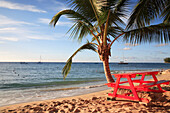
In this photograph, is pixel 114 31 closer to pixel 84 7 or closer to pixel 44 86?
pixel 84 7

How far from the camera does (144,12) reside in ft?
17.1

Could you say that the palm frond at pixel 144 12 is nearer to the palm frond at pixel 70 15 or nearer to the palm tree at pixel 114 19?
the palm tree at pixel 114 19

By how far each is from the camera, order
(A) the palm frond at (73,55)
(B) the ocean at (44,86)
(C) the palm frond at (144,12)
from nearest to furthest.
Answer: (C) the palm frond at (144,12)
(A) the palm frond at (73,55)
(B) the ocean at (44,86)

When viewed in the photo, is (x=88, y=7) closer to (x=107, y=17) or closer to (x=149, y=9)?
(x=107, y=17)

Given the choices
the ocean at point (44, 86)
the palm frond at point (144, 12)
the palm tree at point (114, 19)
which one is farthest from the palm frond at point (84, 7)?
the ocean at point (44, 86)

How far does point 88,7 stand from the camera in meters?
5.93

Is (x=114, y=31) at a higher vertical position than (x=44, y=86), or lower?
higher

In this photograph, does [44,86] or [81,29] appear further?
[44,86]

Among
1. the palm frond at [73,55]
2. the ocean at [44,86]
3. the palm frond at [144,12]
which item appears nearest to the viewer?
the palm frond at [144,12]

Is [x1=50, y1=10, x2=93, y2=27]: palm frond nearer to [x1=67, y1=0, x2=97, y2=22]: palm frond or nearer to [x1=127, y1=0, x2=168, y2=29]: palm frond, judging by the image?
[x1=67, y1=0, x2=97, y2=22]: palm frond

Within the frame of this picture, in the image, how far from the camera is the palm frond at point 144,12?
199 inches

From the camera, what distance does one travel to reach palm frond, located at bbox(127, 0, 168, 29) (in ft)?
16.6

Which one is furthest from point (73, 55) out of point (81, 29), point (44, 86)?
point (44, 86)

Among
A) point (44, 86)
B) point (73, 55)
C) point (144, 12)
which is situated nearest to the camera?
point (144, 12)
